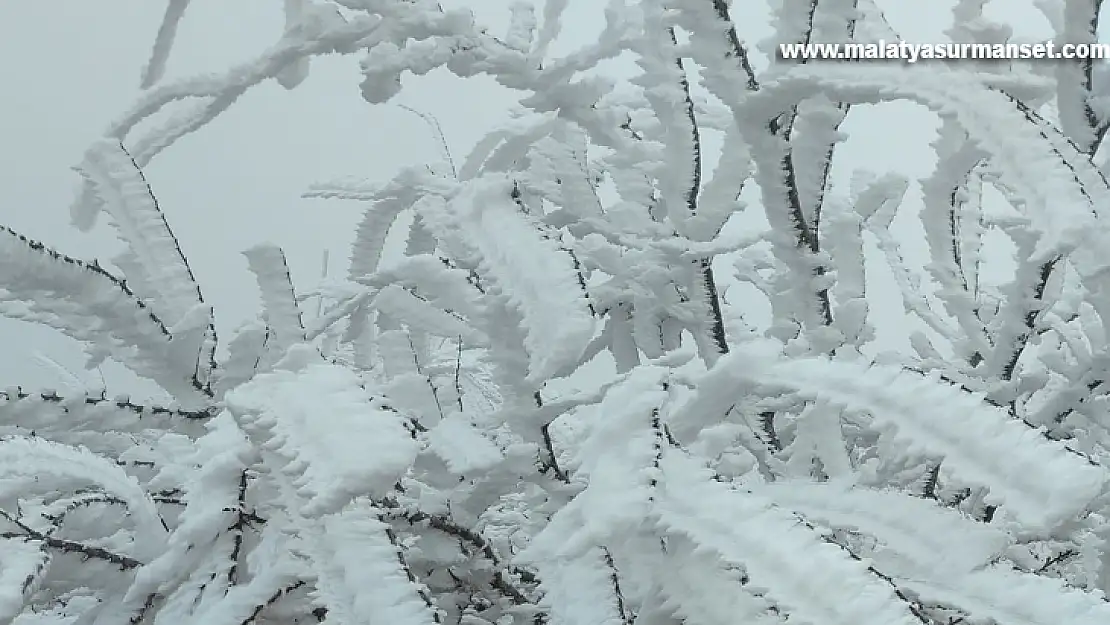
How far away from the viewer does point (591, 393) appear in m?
0.27

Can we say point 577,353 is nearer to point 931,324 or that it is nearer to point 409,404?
point 409,404

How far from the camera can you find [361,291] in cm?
35

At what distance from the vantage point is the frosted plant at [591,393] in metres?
0.19

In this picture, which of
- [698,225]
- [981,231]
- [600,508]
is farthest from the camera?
[981,231]

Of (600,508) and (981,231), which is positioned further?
(981,231)

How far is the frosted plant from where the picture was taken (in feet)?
0.63

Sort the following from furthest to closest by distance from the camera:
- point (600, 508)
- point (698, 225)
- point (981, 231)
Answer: point (981, 231), point (698, 225), point (600, 508)

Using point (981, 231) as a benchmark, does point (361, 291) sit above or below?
above

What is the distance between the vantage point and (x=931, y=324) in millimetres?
→ 551

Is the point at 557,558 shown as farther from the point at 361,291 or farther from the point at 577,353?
the point at 361,291

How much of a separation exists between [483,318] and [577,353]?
0.21 feet

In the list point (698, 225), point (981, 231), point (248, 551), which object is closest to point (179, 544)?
point (248, 551)

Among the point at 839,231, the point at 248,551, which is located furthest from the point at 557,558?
the point at 839,231

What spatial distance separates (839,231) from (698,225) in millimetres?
101
